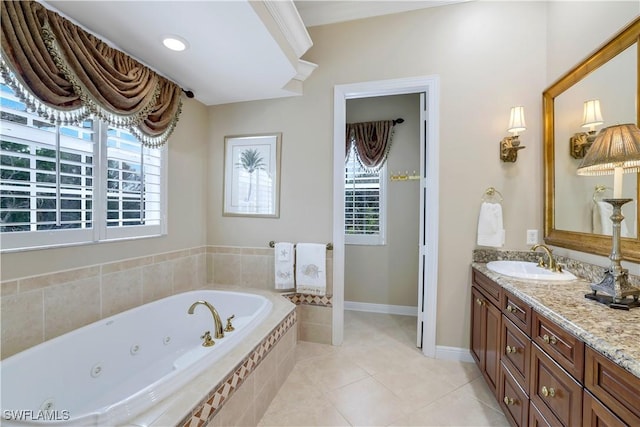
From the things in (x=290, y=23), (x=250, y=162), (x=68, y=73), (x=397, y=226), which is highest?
(x=290, y=23)

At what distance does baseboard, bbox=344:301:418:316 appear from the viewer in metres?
3.22

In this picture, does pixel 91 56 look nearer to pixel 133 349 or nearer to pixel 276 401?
pixel 133 349

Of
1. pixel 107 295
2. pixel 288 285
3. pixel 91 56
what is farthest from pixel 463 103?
pixel 107 295

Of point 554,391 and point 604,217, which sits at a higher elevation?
point 604,217

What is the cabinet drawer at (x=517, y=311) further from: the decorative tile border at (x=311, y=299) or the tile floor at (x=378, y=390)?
the decorative tile border at (x=311, y=299)

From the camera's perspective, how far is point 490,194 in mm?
2170

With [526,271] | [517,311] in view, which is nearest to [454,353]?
[526,271]

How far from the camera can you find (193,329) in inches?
83.4

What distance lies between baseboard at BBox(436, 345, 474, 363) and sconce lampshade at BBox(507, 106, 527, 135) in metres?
1.83

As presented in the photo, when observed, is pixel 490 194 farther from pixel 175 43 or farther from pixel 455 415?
pixel 175 43

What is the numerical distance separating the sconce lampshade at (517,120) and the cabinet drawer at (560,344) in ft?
4.59

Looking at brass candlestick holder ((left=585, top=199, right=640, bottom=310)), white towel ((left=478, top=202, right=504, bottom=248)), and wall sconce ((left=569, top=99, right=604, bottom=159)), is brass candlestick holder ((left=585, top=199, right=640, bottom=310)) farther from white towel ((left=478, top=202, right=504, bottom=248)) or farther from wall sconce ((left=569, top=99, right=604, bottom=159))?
white towel ((left=478, top=202, right=504, bottom=248))

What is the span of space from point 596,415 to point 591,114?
1.68 metres

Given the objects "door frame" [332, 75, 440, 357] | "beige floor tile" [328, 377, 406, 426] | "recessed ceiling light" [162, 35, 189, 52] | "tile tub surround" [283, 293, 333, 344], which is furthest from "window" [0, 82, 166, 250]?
"beige floor tile" [328, 377, 406, 426]
